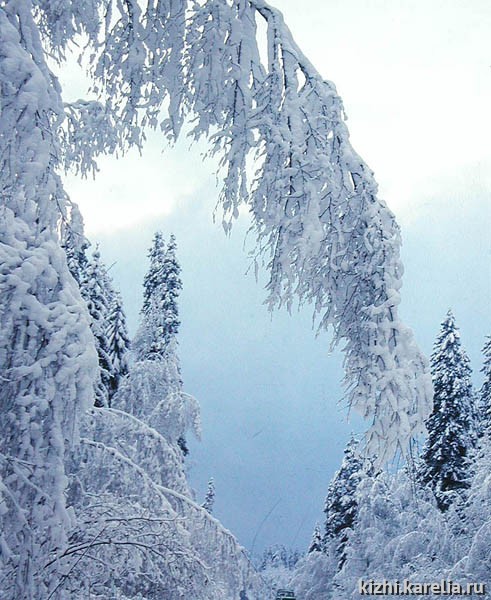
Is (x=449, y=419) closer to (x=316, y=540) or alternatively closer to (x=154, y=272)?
(x=154, y=272)

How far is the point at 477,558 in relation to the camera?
41.2 ft

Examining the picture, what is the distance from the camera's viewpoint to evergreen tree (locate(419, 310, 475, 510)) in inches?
833

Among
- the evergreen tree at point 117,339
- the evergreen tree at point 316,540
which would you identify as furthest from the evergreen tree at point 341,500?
the evergreen tree at point 117,339

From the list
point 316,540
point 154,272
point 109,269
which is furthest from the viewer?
point 316,540

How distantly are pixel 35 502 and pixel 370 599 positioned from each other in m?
17.8

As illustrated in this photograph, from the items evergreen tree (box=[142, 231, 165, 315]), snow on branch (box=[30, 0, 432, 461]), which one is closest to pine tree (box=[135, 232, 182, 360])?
evergreen tree (box=[142, 231, 165, 315])

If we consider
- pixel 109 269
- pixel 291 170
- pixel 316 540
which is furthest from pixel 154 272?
pixel 316 540

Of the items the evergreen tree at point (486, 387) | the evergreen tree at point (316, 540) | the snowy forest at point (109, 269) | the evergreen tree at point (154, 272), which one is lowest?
the snowy forest at point (109, 269)

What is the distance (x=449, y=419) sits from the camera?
858 inches

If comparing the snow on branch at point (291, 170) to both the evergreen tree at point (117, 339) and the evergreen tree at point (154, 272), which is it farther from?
the evergreen tree at point (154, 272)

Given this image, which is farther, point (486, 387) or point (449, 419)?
point (449, 419)

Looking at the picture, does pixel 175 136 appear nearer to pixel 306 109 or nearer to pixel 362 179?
pixel 306 109

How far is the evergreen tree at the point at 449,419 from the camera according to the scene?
21.2 m

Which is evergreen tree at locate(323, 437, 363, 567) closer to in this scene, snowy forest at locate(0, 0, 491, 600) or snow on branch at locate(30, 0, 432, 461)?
snowy forest at locate(0, 0, 491, 600)
